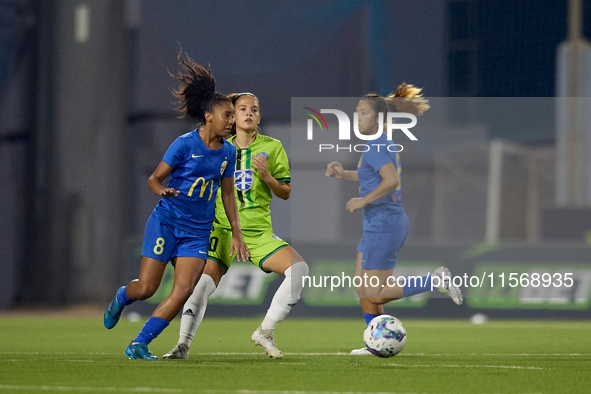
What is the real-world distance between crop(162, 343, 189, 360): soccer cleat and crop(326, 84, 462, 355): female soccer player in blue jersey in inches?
64.6

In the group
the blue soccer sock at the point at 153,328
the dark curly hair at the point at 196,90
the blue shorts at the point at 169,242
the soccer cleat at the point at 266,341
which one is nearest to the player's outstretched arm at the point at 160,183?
the blue shorts at the point at 169,242

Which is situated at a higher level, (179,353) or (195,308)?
(195,308)

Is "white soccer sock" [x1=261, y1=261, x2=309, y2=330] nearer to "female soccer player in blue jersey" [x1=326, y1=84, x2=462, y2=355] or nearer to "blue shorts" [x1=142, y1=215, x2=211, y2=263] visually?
"blue shorts" [x1=142, y1=215, x2=211, y2=263]

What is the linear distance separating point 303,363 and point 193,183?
1.49 m

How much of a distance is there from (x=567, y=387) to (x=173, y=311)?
106 inches

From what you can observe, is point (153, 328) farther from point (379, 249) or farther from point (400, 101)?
point (400, 101)

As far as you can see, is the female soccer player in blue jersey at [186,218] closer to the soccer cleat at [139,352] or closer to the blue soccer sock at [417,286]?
the soccer cleat at [139,352]

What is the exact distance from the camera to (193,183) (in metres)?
6.43

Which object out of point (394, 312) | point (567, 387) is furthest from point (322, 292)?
point (567, 387)

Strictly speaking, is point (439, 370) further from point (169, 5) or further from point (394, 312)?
point (169, 5)

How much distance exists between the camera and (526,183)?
63.6ft

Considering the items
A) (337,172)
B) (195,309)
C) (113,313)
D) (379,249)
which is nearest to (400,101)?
(337,172)

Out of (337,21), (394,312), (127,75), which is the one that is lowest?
(394,312)

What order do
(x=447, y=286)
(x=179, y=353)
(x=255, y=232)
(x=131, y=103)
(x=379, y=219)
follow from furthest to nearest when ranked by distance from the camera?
(x=131, y=103) → (x=379, y=219) → (x=447, y=286) → (x=255, y=232) → (x=179, y=353)
